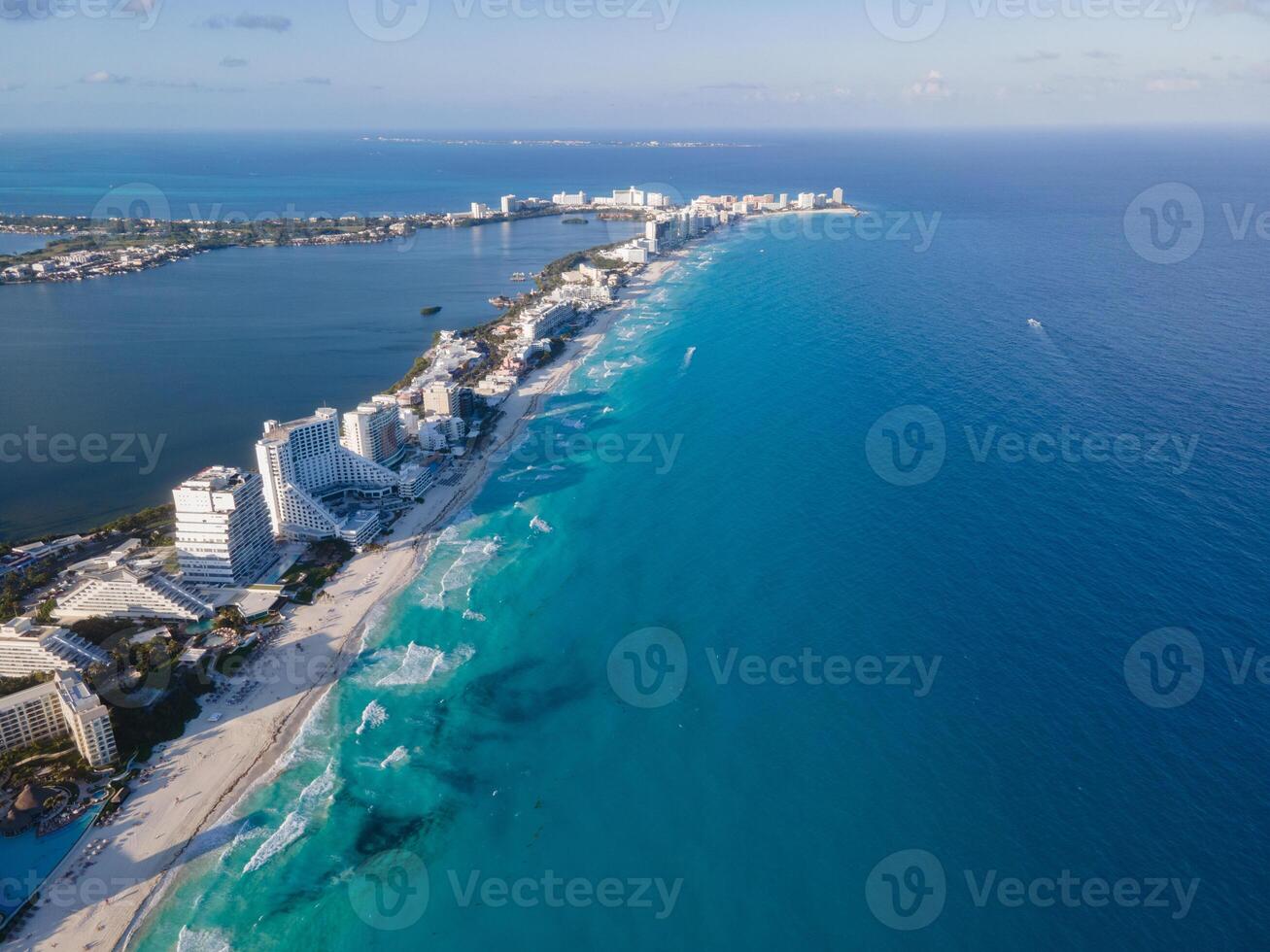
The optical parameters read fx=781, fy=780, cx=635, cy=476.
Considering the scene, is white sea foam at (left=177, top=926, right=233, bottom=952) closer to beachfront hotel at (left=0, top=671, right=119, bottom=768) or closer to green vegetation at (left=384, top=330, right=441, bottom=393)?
beachfront hotel at (left=0, top=671, right=119, bottom=768)

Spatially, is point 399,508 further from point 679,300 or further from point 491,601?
point 679,300

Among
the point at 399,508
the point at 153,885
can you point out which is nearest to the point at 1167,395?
the point at 399,508

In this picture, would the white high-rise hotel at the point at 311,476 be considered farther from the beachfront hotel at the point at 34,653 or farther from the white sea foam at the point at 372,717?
the white sea foam at the point at 372,717

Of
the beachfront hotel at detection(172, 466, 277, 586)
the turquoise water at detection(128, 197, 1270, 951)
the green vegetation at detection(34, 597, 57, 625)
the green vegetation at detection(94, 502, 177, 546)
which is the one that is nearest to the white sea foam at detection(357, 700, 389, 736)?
the turquoise water at detection(128, 197, 1270, 951)

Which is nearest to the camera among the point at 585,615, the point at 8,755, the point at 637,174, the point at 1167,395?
the point at 8,755

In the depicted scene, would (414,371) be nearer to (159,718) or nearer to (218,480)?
(218,480)
